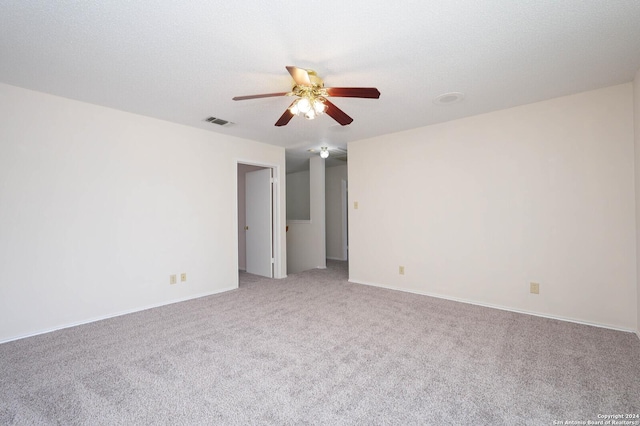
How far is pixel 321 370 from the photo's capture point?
209 cm

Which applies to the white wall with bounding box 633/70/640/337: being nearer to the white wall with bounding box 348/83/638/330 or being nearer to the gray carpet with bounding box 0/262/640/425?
the white wall with bounding box 348/83/638/330

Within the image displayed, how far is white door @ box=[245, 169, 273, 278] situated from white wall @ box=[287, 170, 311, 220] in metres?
2.27

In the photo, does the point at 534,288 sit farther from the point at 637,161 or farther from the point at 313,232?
the point at 313,232

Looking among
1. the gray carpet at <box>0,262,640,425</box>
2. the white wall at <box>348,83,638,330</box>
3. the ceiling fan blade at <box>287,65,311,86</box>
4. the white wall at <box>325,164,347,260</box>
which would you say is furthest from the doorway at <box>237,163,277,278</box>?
the ceiling fan blade at <box>287,65,311,86</box>

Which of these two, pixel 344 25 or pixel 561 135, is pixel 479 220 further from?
pixel 344 25

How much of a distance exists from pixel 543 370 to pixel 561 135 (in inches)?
94.2

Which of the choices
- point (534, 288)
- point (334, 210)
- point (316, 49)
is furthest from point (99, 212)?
point (334, 210)

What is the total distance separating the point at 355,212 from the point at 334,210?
258cm

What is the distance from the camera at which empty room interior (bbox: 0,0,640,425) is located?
5.84 feet

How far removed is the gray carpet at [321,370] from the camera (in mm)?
1653

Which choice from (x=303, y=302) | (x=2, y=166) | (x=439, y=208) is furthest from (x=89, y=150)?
(x=439, y=208)

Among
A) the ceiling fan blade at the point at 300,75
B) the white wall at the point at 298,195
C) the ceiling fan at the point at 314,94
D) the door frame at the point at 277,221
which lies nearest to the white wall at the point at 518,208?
the door frame at the point at 277,221

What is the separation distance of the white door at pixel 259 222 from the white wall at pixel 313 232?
3.98ft

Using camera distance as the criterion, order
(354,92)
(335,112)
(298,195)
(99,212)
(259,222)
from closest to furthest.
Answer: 1. (354,92)
2. (335,112)
3. (99,212)
4. (259,222)
5. (298,195)
